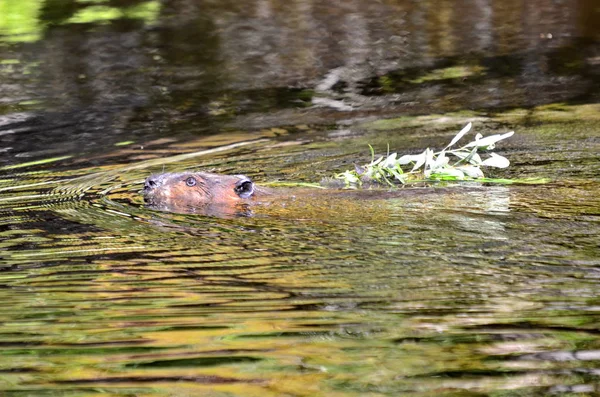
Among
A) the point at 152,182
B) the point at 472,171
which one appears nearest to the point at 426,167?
the point at 472,171

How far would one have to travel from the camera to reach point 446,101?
438 inches

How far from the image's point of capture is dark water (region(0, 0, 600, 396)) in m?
3.46

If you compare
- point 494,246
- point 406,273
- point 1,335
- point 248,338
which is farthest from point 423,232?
point 1,335

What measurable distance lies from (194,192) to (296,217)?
1.09 metres

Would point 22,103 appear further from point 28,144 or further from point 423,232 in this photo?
point 423,232

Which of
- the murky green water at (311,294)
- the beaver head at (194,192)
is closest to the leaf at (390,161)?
the murky green water at (311,294)

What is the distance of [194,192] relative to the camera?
7.32 meters

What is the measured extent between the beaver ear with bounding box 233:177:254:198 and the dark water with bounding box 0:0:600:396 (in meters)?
0.41

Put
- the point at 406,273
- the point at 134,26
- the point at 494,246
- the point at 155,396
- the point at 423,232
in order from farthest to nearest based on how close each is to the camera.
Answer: the point at 134,26, the point at 423,232, the point at 494,246, the point at 406,273, the point at 155,396

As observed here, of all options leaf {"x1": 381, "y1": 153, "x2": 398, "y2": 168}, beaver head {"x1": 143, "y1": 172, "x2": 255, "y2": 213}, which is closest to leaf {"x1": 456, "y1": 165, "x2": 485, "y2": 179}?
leaf {"x1": 381, "y1": 153, "x2": 398, "y2": 168}

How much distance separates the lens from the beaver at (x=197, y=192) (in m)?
7.20

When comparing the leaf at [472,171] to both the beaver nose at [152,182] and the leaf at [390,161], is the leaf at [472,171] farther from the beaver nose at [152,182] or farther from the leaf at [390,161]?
the beaver nose at [152,182]

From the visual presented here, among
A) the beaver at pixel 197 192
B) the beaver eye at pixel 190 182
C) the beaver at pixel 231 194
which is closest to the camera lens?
the beaver at pixel 231 194

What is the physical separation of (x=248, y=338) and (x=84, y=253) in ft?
7.00
